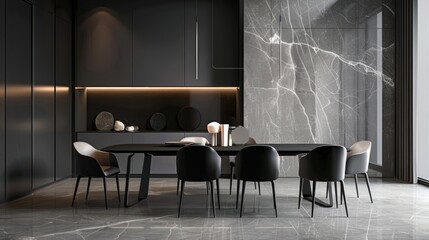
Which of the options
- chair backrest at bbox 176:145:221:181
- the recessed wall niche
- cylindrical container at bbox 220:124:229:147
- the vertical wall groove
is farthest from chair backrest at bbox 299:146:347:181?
the recessed wall niche

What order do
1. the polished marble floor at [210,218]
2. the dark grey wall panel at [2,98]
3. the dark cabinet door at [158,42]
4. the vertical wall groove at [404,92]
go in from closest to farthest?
the polished marble floor at [210,218] → the dark grey wall panel at [2,98] → the vertical wall groove at [404,92] → the dark cabinet door at [158,42]

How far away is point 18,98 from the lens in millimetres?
6387

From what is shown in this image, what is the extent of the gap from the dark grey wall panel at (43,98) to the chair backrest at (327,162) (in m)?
3.78

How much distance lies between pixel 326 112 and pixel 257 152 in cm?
350

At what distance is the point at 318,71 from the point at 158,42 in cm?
264

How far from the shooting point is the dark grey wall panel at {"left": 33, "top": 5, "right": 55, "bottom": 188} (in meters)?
7.03

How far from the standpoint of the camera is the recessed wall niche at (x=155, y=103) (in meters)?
9.09

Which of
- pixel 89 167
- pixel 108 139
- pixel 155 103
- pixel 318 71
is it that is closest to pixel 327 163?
pixel 89 167

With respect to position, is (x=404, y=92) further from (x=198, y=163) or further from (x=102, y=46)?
(x=102, y=46)

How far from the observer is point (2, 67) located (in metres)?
5.93

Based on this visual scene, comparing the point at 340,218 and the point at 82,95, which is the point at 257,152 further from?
the point at 82,95

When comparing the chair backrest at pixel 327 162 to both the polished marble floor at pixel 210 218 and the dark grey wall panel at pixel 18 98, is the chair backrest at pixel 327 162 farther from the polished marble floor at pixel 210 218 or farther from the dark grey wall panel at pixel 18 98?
the dark grey wall panel at pixel 18 98

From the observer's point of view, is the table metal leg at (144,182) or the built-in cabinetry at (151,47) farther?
the built-in cabinetry at (151,47)

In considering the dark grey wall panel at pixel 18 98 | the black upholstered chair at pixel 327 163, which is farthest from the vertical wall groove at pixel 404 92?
the dark grey wall panel at pixel 18 98
